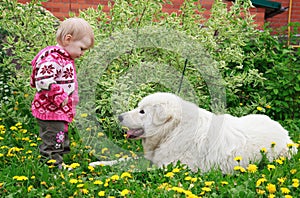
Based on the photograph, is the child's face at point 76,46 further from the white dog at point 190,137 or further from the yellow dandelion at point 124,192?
the yellow dandelion at point 124,192

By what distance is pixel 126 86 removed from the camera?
4.79 meters

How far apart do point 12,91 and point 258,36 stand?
3.71 meters

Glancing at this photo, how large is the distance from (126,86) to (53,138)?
1146 millimetres

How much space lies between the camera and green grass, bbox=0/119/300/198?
3215 mm

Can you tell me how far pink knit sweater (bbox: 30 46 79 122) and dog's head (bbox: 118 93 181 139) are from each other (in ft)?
1.80

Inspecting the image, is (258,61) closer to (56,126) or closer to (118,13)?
(118,13)

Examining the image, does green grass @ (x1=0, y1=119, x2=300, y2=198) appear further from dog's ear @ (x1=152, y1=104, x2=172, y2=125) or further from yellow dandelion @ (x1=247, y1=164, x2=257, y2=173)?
dog's ear @ (x1=152, y1=104, x2=172, y2=125)

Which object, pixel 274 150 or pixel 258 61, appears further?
pixel 258 61

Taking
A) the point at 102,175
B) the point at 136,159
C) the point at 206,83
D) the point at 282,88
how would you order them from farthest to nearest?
the point at 282,88 → the point at 206,83 → the point at 136,159 → the point at 102,175

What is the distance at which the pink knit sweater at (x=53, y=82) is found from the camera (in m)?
3.75

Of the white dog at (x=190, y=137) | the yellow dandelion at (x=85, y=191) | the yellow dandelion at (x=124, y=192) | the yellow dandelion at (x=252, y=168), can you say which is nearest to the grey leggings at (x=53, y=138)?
the white dog at (x=190, y=137)

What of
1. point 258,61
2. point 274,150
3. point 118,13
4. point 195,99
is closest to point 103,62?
point 118,13

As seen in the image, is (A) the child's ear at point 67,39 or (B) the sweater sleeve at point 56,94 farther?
(A) the child's ear at point 67,39

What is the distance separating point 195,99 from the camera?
5031 millimetres
